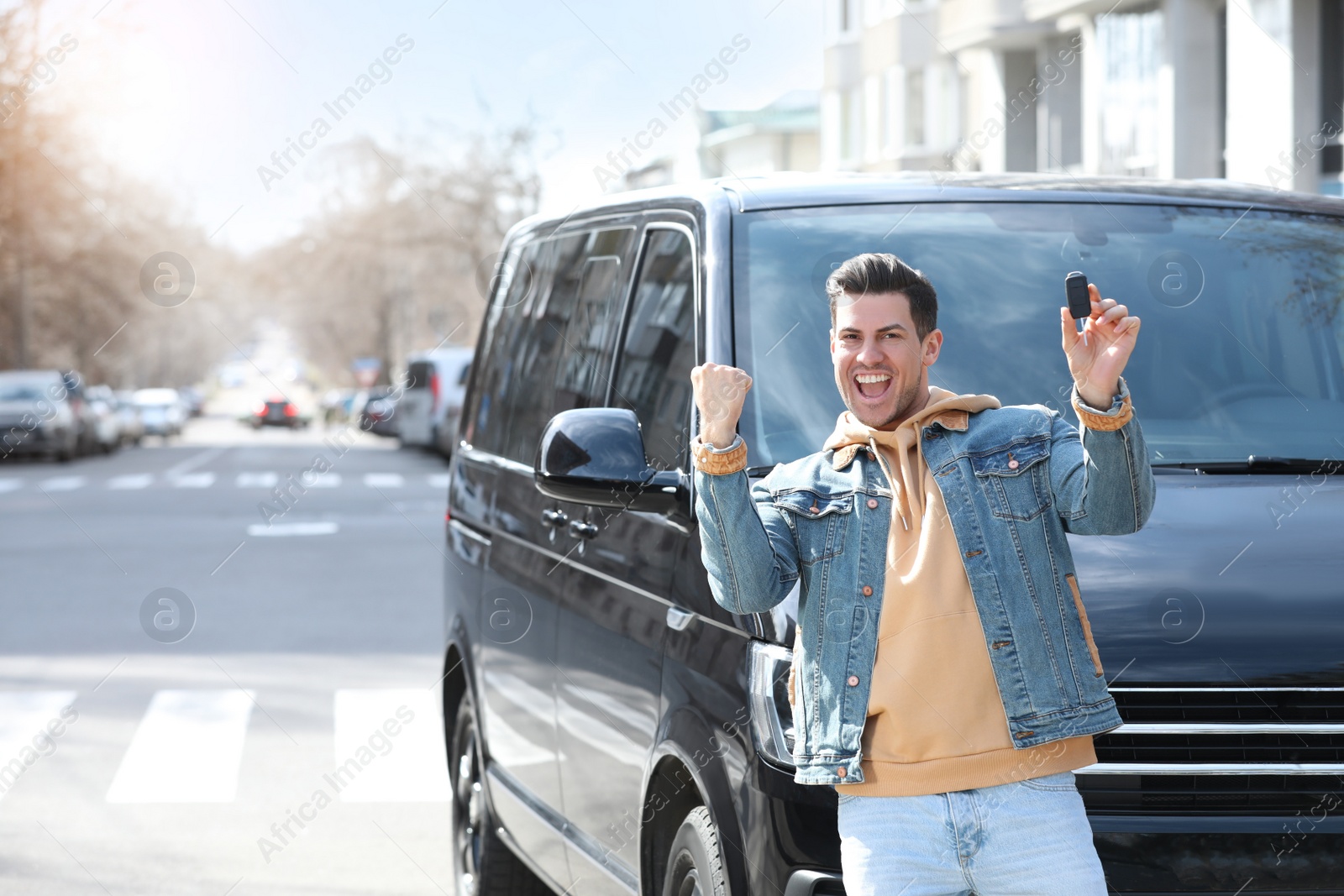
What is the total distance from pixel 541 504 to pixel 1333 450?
1.95 metres

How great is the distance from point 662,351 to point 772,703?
123cm

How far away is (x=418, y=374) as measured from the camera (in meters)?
37.3

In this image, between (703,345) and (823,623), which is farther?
(703,345)

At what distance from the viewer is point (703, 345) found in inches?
149

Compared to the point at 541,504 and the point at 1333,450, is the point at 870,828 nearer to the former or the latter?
the point at 1333,450

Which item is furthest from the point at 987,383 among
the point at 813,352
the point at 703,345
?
the point at 703,345

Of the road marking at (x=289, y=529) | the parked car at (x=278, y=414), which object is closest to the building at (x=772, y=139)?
the parked car at (x=278, y=414)

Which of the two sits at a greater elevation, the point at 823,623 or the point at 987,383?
the point at 987,383

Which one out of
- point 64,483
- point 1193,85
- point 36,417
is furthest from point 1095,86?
point 36,417

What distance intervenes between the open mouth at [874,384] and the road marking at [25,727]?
555 cm

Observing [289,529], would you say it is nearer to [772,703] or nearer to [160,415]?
[772,703]

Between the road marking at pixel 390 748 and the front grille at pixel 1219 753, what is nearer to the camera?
the front grille at pixel 1219 753

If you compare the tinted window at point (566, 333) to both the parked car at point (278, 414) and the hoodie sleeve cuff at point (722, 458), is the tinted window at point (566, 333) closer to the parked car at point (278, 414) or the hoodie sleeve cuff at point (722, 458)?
the hoodie sleeve cuff at point (722, 458)

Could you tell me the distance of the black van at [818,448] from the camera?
3.00m
